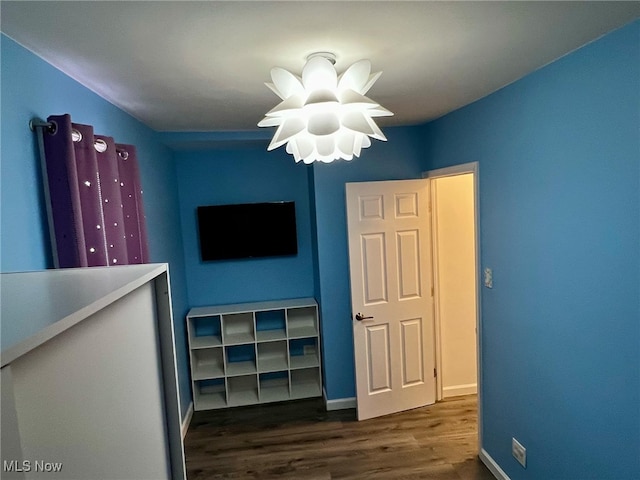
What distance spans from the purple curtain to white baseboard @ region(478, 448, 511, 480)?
2619 millimetres

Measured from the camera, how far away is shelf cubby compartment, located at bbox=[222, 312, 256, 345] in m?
3.75

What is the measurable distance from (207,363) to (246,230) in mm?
1344

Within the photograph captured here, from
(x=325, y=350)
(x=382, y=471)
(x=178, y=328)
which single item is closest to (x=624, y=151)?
(x=382, y=471)

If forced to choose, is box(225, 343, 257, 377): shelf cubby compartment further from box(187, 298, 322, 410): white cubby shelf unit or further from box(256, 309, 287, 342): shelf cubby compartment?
box(256, 309, 287, 342): shelf cubby compartment

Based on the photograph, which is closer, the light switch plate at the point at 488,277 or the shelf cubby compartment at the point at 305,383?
the light switch plate at the point at 488,277

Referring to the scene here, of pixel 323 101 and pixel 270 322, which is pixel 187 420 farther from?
pixel 323 101

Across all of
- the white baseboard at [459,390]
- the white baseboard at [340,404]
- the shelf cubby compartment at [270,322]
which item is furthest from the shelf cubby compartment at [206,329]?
the white baseboard at [459,390]

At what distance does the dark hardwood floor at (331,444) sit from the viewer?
108 inches

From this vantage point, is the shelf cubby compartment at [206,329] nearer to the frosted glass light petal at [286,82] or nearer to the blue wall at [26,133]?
the blue wall at [26,133]

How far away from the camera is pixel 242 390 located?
3867 millimetres

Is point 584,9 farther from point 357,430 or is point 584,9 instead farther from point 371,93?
point 357,430

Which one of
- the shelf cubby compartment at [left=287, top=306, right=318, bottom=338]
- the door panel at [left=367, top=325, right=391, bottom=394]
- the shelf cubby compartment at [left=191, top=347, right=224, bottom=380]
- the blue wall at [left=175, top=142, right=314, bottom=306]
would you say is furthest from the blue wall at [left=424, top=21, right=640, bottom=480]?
the shelf cubby compartment at [left=191, top=347, right=224, bottom=380]

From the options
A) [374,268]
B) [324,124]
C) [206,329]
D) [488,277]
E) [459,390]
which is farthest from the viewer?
[206,329]

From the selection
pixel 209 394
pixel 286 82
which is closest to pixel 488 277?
pixel 286 82
